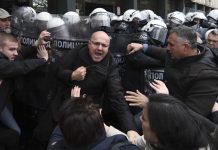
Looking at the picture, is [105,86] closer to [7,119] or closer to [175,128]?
[7,119]

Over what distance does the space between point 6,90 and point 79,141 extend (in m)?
1.74

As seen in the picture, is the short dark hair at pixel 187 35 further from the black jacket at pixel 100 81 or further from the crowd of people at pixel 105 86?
the black jacket at pixel 100 81

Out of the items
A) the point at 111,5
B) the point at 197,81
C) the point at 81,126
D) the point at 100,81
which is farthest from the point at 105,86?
the point at 111,5

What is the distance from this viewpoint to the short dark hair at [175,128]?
6.09 feet

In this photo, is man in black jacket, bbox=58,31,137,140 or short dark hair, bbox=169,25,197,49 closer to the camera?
short dark hair, bbox=169,25,197,49

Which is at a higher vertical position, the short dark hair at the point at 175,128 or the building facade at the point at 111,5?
the building facade at the point at 111,5

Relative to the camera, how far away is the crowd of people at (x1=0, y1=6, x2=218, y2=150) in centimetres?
203

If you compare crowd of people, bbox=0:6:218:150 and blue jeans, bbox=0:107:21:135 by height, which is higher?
crowd of people, bbox=0:6:218:150

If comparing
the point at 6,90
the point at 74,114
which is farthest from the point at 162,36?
the point at 74,114

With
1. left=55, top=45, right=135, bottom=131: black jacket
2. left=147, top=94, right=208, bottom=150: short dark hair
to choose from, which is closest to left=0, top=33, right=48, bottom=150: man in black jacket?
left=55, top=45, right=135, bottom=131: black jacket

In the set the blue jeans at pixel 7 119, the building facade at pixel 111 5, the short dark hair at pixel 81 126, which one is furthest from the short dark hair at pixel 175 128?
the building facade at pixel 111 5

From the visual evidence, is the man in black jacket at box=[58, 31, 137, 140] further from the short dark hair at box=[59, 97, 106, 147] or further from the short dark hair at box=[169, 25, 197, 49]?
the short dark hair at box=[59, 97, 106, 147]

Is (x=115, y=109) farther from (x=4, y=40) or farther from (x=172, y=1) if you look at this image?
(x=172, y=1)

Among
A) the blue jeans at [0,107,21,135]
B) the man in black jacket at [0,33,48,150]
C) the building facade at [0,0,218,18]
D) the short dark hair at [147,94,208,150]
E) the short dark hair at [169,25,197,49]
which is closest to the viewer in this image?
the short dark hair at [147,94,208,150]
